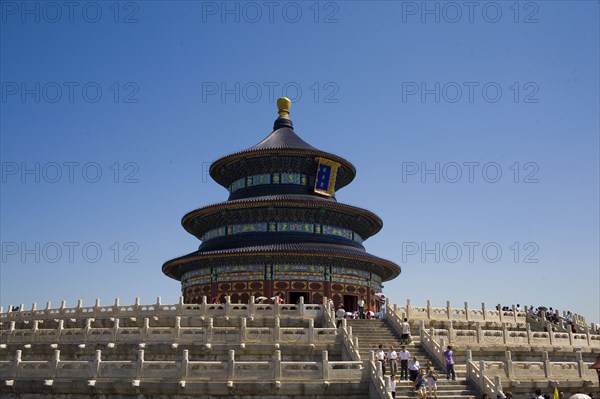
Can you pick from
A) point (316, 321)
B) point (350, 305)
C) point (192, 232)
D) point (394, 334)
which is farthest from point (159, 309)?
point (192, 232)

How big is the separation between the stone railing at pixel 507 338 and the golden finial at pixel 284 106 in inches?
1205

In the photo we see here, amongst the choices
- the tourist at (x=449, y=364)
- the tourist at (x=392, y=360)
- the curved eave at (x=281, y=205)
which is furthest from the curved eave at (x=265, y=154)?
the tourist at (x=449, y=364)

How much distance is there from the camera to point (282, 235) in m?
46.1

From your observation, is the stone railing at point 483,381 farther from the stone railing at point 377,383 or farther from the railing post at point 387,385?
the railing post at point 387,385

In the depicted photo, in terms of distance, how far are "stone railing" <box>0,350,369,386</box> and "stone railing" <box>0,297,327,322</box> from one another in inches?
279

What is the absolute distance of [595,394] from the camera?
25.7 metres

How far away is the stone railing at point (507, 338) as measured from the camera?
2816cm

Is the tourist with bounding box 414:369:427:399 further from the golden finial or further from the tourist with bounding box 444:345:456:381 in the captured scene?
the golden finial

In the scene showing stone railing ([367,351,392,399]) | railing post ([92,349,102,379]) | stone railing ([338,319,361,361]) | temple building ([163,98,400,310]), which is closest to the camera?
stone railing ([367,351,392,399])

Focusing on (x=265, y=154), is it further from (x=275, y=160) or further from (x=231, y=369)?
(x=231, y=369)

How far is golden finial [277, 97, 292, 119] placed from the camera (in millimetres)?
56656

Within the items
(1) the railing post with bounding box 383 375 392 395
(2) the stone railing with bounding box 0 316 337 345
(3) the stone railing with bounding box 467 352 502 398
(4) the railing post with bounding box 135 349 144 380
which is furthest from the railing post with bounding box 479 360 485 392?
(4) the railing post with bounding box 135 349 144 380

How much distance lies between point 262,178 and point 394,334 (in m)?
23.3

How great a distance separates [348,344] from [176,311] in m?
9.27
